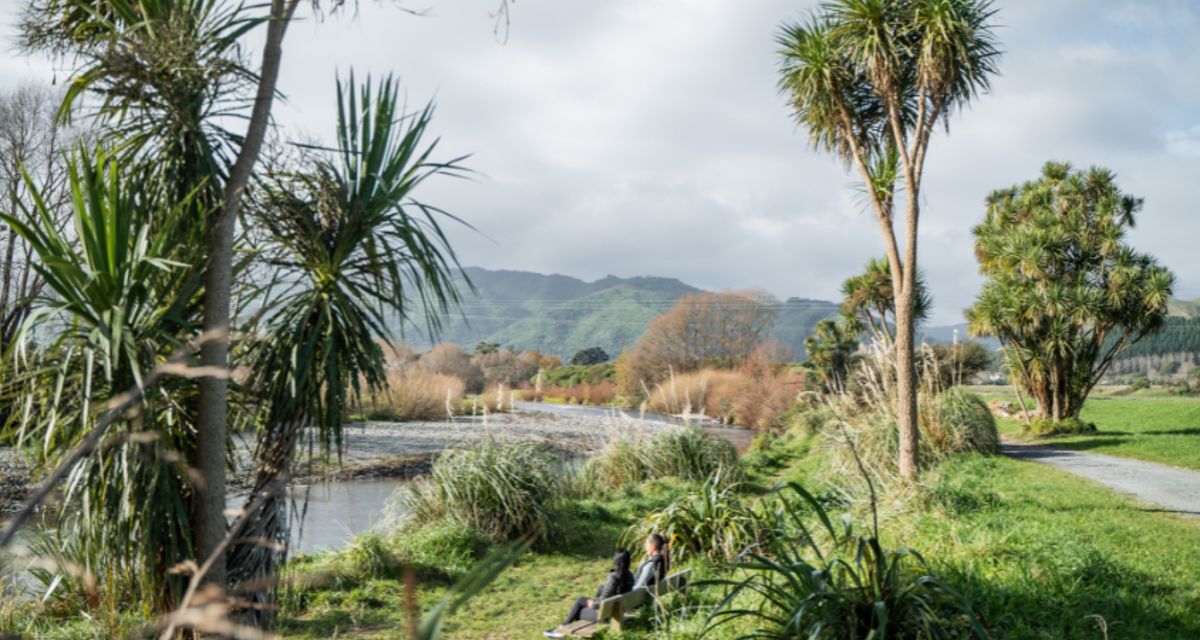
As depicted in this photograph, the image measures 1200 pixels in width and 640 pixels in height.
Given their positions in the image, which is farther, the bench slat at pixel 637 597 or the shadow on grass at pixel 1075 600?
the bench slat at pixel 637 597

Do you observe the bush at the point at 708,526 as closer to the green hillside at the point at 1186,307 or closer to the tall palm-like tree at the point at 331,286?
the tall palm-like tree at the point at 331,286

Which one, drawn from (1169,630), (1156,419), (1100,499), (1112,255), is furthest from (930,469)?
(1156,419)

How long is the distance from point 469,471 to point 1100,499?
689 cm

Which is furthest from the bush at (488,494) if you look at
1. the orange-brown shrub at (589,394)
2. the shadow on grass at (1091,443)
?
the orange-brown shrub at (589,394)

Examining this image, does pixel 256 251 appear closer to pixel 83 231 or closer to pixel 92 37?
pixel 83 231

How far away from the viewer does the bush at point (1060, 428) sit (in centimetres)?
1612

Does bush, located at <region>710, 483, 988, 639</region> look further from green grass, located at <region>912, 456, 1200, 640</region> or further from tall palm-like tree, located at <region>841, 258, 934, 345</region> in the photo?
tall palm-like tree, located at <region>841, 258, 934, 345</region>

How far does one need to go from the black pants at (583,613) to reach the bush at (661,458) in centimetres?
594

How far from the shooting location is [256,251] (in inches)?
169

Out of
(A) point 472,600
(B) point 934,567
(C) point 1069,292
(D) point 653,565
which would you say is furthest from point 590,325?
(B) point 934,567

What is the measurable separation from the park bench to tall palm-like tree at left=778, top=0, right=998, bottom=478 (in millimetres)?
3281

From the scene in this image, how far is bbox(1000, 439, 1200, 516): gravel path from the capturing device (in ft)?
26.6

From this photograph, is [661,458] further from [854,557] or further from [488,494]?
[854,557]

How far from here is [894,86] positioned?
26.6 feet
